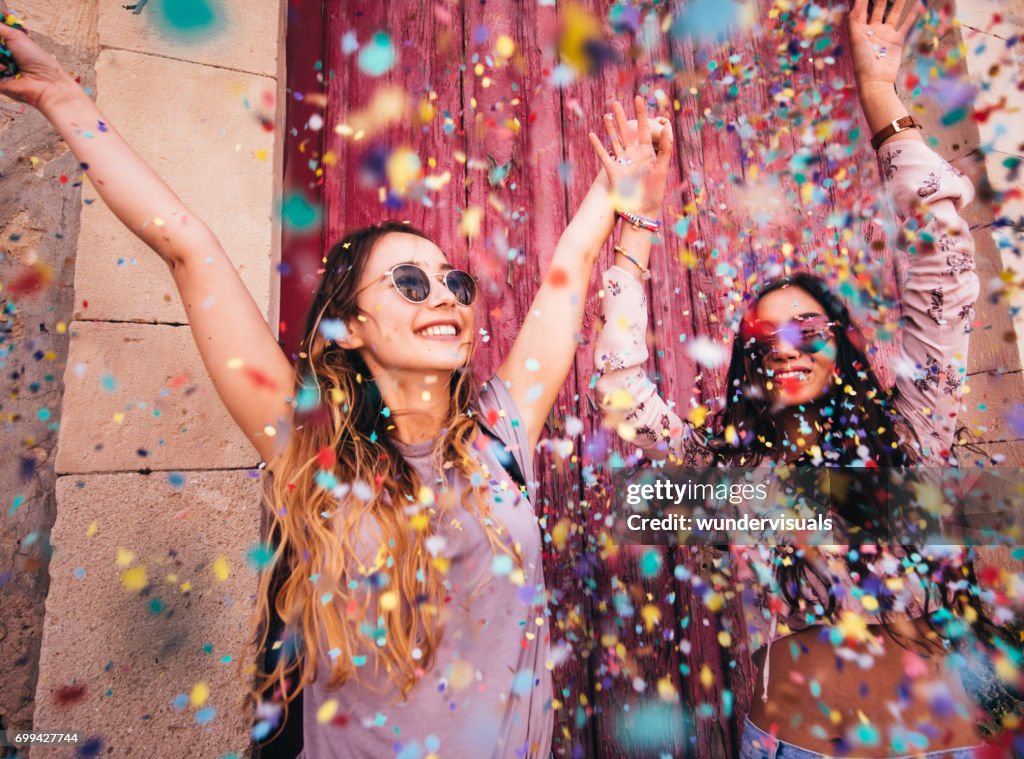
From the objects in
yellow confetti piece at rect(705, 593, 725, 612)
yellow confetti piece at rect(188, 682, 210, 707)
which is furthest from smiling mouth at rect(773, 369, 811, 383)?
yellow confetti piece at rect(188, 682, 210, 707)

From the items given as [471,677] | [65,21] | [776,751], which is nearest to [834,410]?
[776,751]

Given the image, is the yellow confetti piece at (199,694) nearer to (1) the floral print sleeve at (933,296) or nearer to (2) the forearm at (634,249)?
(2) the forearm at (634,249)

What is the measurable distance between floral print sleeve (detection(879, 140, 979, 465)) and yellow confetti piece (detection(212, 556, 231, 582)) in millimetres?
2004

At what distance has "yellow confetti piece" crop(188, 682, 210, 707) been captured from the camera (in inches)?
56.7

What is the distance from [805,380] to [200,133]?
6.78 feet

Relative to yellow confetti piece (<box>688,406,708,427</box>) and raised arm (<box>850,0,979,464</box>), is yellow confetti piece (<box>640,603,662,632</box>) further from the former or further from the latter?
raised arm (<box>850,0,979,464</box>)

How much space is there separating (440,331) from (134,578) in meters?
1.08

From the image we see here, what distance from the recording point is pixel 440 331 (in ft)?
4.63

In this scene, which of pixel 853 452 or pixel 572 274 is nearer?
pixel 572 274

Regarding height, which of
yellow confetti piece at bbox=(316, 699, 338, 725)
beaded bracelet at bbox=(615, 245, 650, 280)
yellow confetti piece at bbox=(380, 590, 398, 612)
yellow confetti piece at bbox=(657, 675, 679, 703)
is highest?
beaded bracelet at bbox=(615, 245, 650, 280)

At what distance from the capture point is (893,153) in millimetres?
1592

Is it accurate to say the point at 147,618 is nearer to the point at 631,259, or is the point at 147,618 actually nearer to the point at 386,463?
the point at 386,463

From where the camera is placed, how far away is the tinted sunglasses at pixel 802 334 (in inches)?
65.9

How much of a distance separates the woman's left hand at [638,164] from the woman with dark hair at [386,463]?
0.90ft
